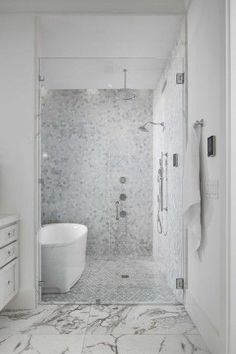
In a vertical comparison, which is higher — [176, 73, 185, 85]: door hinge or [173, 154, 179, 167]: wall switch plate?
[176, 73, 185, 85]: door hinge

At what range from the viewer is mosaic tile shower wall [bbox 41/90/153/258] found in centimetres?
322

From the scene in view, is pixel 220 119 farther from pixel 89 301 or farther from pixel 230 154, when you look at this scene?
pixel 89 301

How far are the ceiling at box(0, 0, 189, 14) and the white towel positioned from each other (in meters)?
1.23

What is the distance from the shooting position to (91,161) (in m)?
3.23

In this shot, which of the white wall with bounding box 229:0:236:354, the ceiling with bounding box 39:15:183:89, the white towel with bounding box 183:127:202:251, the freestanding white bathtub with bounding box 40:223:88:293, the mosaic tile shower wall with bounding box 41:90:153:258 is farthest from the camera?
the mosaic tile shower wall with bounding box 41:90:153:258

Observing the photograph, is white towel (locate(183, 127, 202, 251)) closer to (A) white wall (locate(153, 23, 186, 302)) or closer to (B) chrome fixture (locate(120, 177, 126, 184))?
(A) white wall (locate(153, 23, 186, 302))

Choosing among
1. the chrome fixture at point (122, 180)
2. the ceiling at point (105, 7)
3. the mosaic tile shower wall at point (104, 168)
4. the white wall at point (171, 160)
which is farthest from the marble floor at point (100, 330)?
the ceiling at point (105, 7)

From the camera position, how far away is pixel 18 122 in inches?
115

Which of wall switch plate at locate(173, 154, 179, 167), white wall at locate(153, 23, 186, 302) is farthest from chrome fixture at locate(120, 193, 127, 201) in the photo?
wall switch plate at locate(173, 154, 179, 167)

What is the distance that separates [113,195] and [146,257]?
0.70 meters

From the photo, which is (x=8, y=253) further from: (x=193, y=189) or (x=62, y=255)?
(x=193, y=189)

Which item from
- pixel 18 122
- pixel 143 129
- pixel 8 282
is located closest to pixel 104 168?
pixel 143 129

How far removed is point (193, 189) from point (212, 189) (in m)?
0.19

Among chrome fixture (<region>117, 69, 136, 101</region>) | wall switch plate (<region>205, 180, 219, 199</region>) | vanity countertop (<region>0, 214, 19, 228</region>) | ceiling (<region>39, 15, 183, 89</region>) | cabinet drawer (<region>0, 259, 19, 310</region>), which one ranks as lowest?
cabinet drawer (<region>0, 259, 19, 310</region>)
